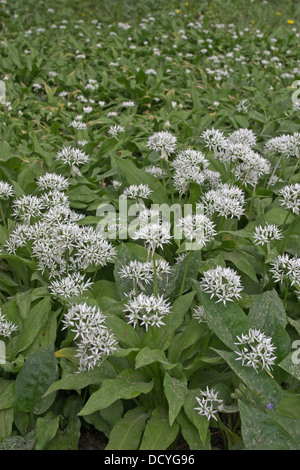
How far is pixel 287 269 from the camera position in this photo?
279 cm

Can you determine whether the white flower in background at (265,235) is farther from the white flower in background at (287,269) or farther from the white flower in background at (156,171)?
the white flower in background at (156,171)

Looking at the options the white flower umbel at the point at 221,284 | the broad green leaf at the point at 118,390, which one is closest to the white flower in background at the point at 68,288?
the broad green leaf at the point at 118,390

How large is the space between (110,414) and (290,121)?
369 cm

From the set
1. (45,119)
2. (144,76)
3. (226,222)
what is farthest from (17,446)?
(144,76)

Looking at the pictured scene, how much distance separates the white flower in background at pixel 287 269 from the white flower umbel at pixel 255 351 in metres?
0.41

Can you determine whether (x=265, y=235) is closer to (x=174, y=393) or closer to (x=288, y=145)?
(x=288, y=145)

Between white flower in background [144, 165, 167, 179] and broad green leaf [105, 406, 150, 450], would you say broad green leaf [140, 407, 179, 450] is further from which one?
white flower in background [144, 165, 167, 179]

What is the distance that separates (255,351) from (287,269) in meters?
0.76

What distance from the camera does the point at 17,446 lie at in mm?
2215

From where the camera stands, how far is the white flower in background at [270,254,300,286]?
8.45ft

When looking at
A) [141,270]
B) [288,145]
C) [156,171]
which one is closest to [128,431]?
[141,270]

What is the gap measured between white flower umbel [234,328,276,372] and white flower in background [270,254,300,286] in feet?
1.35

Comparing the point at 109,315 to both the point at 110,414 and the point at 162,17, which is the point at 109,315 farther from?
the point at 162,17

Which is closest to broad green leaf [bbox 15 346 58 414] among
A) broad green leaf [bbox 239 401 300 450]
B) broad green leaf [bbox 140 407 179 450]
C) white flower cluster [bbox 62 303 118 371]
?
white flower cluster [bbox 62 303 118 371]
